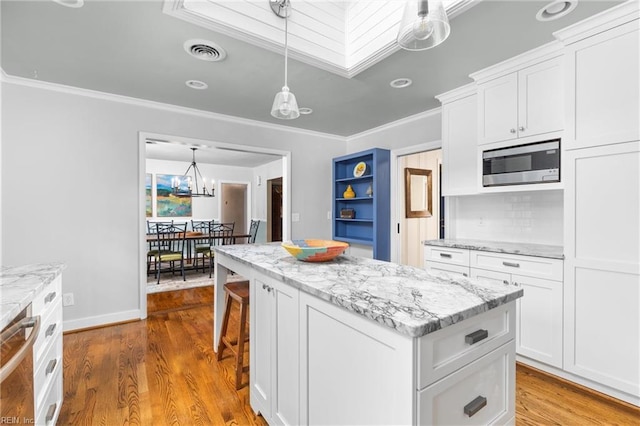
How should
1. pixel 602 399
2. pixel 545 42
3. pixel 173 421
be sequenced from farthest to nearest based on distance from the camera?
pixel 545 42 < pixel 602 399 < pixel 173 421

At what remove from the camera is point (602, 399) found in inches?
74.2

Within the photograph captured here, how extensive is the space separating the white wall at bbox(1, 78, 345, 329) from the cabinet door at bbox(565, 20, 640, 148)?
9.37ft

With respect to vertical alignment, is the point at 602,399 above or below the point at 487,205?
below

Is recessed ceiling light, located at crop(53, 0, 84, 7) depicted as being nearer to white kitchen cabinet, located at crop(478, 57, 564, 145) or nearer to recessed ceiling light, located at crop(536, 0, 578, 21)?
recessed ceiling light, located at crop(536, 0, 578, 21)

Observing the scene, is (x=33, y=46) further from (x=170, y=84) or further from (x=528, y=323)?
(x=528, y=323)

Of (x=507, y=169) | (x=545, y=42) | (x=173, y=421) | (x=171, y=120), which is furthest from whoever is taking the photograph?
(x=171, y=120)

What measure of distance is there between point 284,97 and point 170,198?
6509 mm

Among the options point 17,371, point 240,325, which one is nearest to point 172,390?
point 240,325

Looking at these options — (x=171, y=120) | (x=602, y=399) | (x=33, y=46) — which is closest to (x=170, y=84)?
(x=171, y=120)

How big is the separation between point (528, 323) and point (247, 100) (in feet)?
10.7

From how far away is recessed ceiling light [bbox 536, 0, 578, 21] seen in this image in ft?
5.72

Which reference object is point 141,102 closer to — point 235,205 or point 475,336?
point 475,336

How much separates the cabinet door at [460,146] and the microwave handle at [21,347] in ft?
10.2

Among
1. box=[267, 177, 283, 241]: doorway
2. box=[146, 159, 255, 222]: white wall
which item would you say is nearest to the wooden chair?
box=[267, 177, 283, 241]: doorway
